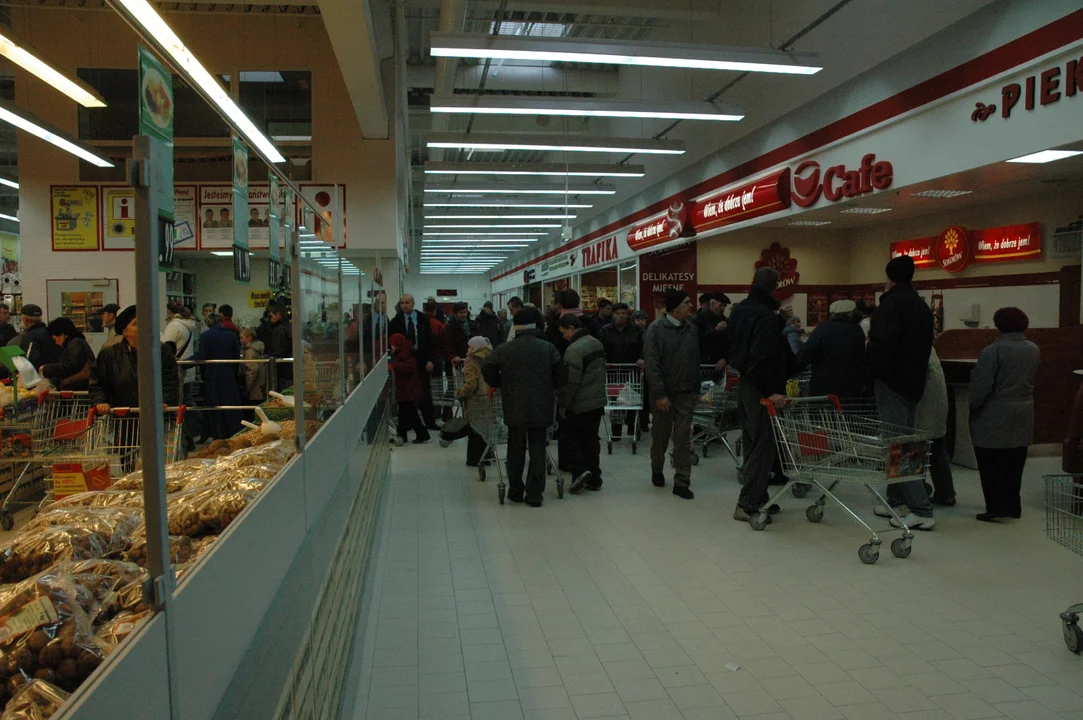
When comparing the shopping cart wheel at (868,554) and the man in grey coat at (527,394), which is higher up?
the man in grey coat at (527,394)

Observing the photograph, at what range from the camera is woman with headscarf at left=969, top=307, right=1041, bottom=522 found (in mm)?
5504

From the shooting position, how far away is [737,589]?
14.6 feet

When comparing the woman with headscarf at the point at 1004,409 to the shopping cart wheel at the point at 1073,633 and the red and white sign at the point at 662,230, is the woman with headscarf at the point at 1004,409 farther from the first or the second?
the red and white sign at the point at 662,230

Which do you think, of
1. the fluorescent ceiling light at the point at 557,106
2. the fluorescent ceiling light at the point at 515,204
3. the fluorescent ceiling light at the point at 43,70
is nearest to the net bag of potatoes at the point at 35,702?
the fluorescent ceiling light at the point at 43,70

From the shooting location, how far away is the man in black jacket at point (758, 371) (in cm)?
568

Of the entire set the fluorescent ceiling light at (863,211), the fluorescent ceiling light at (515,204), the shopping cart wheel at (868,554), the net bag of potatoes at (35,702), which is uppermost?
the fluorescent ceiling light at (515,204)

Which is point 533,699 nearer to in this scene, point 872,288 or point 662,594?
point 662,594

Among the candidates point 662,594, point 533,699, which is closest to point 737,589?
point 662,594

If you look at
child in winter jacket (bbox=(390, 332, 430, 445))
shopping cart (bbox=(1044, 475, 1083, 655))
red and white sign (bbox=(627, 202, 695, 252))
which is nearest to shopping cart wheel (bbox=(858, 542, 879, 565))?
shopping cart (bbox=(1044, 475, 1083, 655))

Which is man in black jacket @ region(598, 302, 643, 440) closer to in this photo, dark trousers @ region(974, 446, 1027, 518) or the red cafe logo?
the red cafe logo

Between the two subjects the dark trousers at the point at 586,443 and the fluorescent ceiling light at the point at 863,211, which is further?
the fluorescent ceiling light at the point at 863,211

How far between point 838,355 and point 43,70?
6.11m

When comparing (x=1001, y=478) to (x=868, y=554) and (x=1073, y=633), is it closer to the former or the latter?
(x=868, y=554)

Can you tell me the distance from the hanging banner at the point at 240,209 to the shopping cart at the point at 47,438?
120 inches
